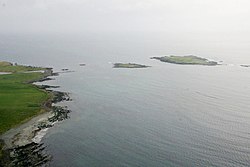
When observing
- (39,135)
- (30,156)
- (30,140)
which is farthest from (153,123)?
(30,156)

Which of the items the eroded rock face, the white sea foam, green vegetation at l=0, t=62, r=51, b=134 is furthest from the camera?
green vegetation at l=0, t=62, r=51, b=134

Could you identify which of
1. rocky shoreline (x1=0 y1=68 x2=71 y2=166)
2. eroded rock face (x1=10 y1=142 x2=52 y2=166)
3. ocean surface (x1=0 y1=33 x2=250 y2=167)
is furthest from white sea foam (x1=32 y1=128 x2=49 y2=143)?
eroded rock face (x1=10 y1=142 x2=52 y2=166)

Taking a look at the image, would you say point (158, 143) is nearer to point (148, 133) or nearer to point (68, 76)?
point (148, 133)

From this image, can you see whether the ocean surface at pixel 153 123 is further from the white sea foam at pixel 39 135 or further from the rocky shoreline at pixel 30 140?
the rocky shoreline at pixel 30 140

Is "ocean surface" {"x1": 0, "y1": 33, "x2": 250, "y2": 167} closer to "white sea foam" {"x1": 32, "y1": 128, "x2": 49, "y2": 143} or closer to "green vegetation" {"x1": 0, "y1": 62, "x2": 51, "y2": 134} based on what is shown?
"white sea foam" {"x1": 32, "y1": 128, "x2": 49, "y2": 143}

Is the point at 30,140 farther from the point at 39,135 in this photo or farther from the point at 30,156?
the point at 30,156

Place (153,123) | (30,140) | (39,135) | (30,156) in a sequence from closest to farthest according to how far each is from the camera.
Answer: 1. (30,156)
2. (30,140)
3. (39,135)
4. (153,123)

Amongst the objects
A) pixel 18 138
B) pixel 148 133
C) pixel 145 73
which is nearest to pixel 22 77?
pixel 145 73
